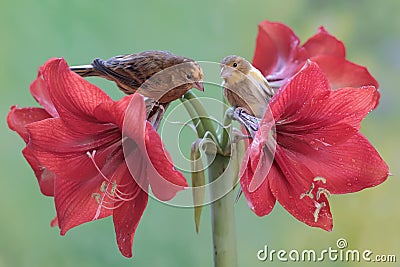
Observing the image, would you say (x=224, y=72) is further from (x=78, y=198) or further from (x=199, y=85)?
(x=78, y=198)

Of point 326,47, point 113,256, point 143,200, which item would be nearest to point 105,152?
point 143,200

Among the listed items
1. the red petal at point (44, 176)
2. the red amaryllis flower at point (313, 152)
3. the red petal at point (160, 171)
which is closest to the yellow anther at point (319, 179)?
the red amaryllis flower at point (313, 152)

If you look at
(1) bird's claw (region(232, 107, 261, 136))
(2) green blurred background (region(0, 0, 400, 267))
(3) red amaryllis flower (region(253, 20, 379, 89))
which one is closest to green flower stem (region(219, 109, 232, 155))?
(1) bird's claw (region(232, 107, 261, 136))

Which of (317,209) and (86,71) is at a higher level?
(86,71)

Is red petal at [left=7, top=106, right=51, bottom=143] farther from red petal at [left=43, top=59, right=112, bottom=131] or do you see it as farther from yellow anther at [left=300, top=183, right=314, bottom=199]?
yellow anther at [left=300, top=183, right=314, bottom=199]

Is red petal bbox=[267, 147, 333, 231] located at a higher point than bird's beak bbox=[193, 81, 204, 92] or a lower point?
lower

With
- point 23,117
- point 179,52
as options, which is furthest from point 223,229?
point 179,52
